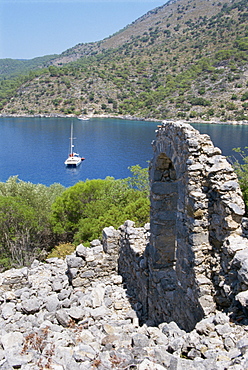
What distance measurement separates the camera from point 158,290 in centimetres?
911

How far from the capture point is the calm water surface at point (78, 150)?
5500 centimetres

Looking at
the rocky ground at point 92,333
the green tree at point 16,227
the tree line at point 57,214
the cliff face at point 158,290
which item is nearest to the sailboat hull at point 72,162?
the tree line at point 57,214

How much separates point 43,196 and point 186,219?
62.5 feet

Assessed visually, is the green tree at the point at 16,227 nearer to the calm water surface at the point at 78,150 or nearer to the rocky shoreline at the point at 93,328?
the rocky shoreline at the point at 93,328

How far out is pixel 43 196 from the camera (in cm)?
2477

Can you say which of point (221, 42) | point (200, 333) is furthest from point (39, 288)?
point (221, 42)

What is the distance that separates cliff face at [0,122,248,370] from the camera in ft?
17.6

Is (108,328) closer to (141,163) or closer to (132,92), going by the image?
(141,163)

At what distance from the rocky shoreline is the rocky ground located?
14 millimetres

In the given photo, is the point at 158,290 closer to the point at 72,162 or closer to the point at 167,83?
the point at 72,162

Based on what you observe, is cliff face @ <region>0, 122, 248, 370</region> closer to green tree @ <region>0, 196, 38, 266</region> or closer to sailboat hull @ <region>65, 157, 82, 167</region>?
green tree @ <region>0, 196, 38, 266</region>

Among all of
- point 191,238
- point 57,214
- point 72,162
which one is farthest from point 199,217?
point 72,162

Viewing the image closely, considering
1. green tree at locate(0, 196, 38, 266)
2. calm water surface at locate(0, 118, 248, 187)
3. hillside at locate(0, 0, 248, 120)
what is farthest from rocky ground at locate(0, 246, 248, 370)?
hillside at locate(0, 0, 248, 120)

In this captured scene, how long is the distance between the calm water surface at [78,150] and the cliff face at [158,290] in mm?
39653
